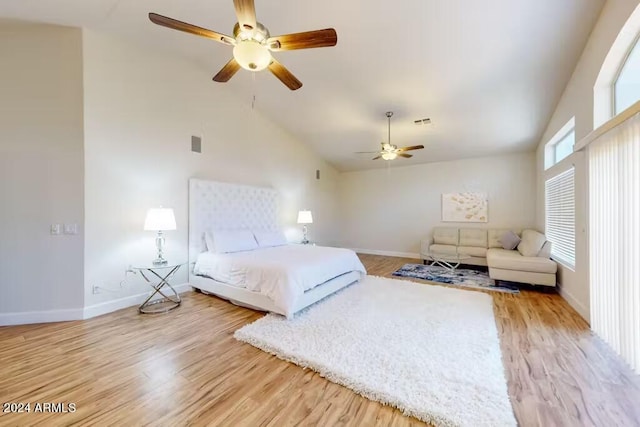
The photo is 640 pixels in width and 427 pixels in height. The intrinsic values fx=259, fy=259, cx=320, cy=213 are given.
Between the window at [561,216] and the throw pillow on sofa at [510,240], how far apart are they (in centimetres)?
66

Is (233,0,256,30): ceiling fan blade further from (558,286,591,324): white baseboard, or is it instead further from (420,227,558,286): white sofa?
(420,227,558,286): white sofa

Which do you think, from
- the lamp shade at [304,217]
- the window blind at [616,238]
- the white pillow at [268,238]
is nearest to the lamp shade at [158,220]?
the white pillow at [268,238]

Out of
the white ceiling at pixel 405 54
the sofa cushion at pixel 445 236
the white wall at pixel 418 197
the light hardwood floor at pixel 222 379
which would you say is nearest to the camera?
the light hardwood floor at pixel 222 379

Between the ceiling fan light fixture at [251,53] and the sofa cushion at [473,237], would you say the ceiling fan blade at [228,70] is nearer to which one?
the ceiling fan light fixture at [251,53]

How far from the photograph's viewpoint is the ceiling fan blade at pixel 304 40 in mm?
2059

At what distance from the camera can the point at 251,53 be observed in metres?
2.13

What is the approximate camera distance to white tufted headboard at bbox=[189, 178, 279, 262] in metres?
4.19

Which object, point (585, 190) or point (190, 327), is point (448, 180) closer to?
point (585, 190)

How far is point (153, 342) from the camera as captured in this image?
2.53 metres

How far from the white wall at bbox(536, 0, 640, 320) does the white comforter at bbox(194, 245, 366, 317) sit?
281cm

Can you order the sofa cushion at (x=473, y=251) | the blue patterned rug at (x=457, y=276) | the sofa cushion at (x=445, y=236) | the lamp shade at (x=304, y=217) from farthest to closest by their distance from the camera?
1. the sofa cushion at (x=445, y=236)
2. the lamp shade at (x=304, y=217)
3. the sofa cushion at (x=473, y=251)
4. the blue patterned rug at (x=457, y=276)

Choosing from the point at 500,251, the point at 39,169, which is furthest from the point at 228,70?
the point at 500,251

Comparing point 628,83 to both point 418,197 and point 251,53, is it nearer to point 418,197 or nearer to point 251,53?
point 251,53

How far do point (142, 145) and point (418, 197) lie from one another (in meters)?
6.19
